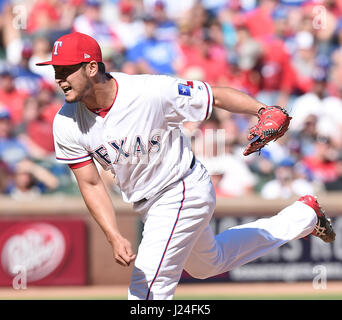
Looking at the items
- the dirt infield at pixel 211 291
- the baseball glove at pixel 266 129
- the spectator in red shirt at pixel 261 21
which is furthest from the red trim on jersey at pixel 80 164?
the spectator in red shirt at pixel 261 21

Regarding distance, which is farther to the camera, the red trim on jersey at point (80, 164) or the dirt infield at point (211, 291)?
the dirt infield at point (211, 291)

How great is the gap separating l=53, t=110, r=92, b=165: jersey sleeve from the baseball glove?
1.05 meters

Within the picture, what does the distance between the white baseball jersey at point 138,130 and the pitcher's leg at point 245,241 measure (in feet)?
1.82

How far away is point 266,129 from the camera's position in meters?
4.63

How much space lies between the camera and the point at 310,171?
9.30 metres

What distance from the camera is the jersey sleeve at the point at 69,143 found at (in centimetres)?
489

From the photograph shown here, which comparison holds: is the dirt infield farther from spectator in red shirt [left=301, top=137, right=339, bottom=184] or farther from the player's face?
the player's face

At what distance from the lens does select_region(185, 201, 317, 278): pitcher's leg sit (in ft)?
17.0

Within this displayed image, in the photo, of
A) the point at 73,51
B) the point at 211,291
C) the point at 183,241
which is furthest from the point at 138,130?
the point at 211,291

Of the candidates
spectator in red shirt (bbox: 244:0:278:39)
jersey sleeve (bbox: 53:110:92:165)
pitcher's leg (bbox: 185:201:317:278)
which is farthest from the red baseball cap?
spectator in red shirt (bbox: 244:0:278:39)

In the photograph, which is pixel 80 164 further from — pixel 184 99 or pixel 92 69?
pixel 184 99

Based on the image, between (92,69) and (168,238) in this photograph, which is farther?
(168,238)

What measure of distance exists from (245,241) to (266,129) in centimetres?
107

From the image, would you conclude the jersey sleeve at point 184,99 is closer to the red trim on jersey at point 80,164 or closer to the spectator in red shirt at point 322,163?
the red trim on jersey at point 80,164
